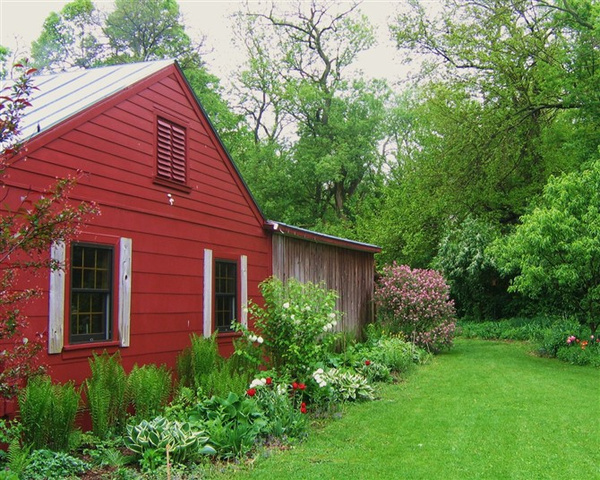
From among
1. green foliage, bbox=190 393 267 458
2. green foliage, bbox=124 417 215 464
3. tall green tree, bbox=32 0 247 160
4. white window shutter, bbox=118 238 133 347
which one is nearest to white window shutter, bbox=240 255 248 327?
white window shutter, bbox=118 238 133 347

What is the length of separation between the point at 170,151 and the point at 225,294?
2.65 meters

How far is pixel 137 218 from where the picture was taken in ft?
25.8

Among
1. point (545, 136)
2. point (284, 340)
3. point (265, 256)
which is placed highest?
point (545, 136)

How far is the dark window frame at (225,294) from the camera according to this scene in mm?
9672

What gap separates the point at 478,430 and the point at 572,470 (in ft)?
5.31

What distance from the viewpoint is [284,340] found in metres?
8.15

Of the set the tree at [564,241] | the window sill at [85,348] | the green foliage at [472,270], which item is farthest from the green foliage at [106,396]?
the green foliage at [472,270]

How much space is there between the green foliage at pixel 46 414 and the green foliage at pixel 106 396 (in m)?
0.35

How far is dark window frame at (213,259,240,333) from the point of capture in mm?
9672

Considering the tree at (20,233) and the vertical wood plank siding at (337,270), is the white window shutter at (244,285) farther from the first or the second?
the tree at (20,233)

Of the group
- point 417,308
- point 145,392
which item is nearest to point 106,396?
point 145,392

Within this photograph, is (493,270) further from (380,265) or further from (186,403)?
(186,403)

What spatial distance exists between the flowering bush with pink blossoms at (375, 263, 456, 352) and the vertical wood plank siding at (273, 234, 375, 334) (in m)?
0.56

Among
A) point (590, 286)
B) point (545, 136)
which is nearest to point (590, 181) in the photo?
point (590, 286)
